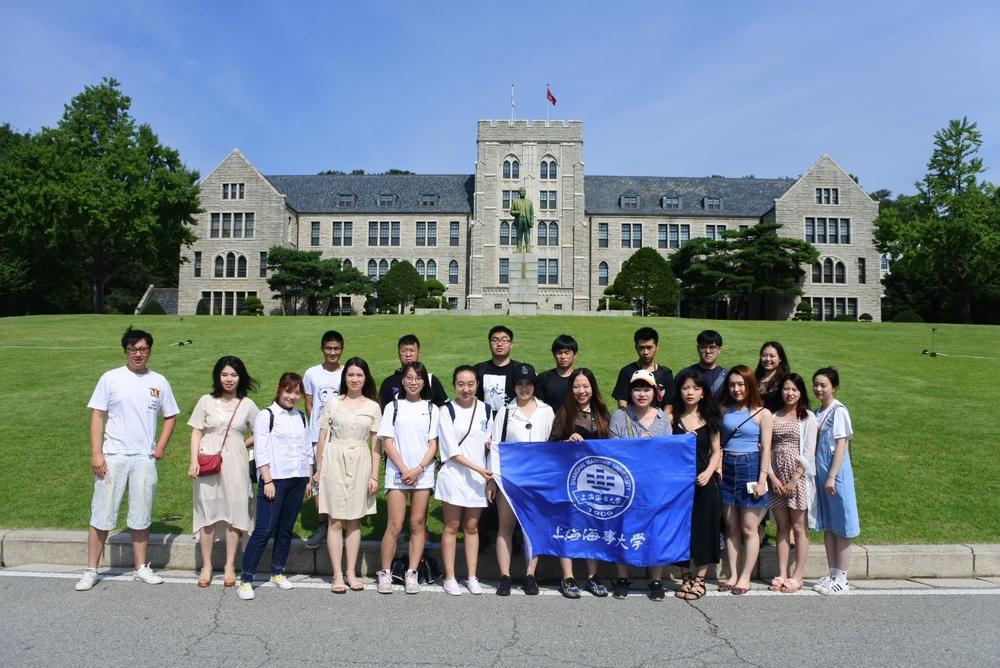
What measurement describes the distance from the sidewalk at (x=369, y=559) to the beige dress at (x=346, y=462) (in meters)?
0.72

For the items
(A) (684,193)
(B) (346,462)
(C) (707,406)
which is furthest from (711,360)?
(A) (684,193)

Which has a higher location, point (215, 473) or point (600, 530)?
point (215, 473)

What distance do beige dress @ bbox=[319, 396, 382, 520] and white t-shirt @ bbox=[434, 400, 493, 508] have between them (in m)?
0.65

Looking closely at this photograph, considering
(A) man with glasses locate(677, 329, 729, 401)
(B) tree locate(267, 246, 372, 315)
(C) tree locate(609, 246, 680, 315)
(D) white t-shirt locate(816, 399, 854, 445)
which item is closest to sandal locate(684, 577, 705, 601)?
(D) white t-shirt locate(816, 399, 854, 445)

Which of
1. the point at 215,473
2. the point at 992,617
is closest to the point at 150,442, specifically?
the point at 215,473

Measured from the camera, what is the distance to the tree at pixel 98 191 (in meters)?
42.0

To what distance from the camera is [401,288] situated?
49031mm

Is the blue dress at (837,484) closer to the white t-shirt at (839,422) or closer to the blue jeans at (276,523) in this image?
the white t-shirt at (839,422)

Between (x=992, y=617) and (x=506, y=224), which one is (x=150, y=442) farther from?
(x=506, y=224)

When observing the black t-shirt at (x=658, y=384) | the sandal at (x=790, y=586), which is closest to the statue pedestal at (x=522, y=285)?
the black t-shirt at (x=658, y=384)

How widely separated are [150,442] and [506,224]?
182 ft

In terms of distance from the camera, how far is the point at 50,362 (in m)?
20.0

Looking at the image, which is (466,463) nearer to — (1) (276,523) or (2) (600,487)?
Result: (2) (600,487)

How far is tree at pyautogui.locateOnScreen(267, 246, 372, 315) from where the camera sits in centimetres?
5150
